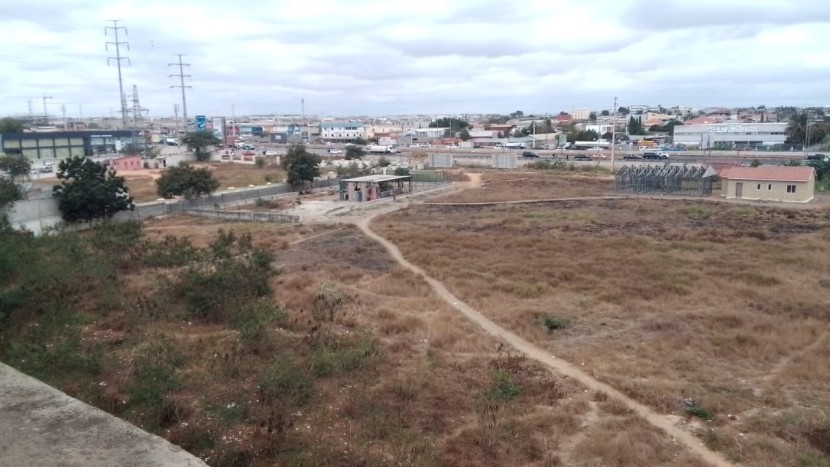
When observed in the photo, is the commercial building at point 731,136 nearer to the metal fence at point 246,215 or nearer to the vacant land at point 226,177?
the vacant land at point 226,177

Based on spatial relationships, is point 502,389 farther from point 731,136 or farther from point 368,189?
point 731,136

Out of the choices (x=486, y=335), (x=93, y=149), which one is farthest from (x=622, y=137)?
(x=486, y=335)

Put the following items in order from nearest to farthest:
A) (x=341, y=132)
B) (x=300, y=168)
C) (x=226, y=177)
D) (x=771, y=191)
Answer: (x=771, y=191) → (x=300, y=168) → (x=226, y=177) → (x=341, y=132)

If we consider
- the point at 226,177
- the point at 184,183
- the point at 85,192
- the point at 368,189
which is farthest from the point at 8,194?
the point at 226,177

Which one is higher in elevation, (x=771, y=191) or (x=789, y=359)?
(x=771, y=191)

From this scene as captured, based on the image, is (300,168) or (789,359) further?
(300,168)

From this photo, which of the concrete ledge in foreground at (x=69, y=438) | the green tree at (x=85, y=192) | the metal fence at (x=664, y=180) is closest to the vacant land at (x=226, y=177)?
the green tree at (x=85, y=192)

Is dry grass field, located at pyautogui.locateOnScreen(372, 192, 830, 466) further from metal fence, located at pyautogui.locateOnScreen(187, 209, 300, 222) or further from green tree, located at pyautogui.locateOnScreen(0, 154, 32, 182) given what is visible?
green tree, located at pyautogui.locateOnScreen(0, 154, 32, 182)
